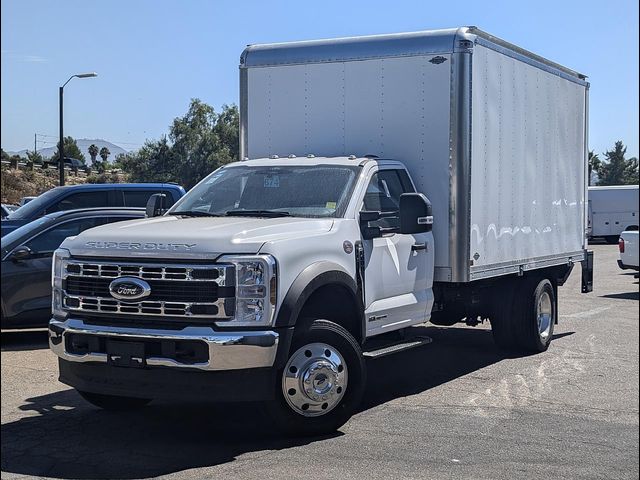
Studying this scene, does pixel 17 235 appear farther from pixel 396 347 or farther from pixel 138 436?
pixel 396 347

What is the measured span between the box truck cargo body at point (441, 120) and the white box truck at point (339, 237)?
0.02m

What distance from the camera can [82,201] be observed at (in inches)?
556

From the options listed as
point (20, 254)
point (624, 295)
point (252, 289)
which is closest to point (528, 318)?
point (252, 289)

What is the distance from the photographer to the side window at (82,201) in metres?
13.9

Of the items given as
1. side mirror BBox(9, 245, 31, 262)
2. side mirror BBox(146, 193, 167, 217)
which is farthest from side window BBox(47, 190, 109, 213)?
side mirror BBox(146, 193, 167, 217)

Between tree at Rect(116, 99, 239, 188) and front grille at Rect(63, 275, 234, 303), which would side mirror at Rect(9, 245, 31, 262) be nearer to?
front grille at Rect(63, 275, 234, 303)

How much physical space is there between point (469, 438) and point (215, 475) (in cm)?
201

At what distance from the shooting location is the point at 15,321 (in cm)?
1064

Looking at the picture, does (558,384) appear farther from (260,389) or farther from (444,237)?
(260,389)

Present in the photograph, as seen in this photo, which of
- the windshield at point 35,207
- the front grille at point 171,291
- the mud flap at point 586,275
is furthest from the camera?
the windshield at point 35,207

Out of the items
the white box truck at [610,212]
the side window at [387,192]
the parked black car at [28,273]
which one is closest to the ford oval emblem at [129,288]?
the side window at [387,192]

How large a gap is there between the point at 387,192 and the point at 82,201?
23.7ft

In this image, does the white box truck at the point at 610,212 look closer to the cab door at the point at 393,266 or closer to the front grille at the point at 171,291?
the cab door at the point at 393,266

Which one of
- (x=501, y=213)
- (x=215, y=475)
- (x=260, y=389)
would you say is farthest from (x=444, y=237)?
(x=215, y=475)
